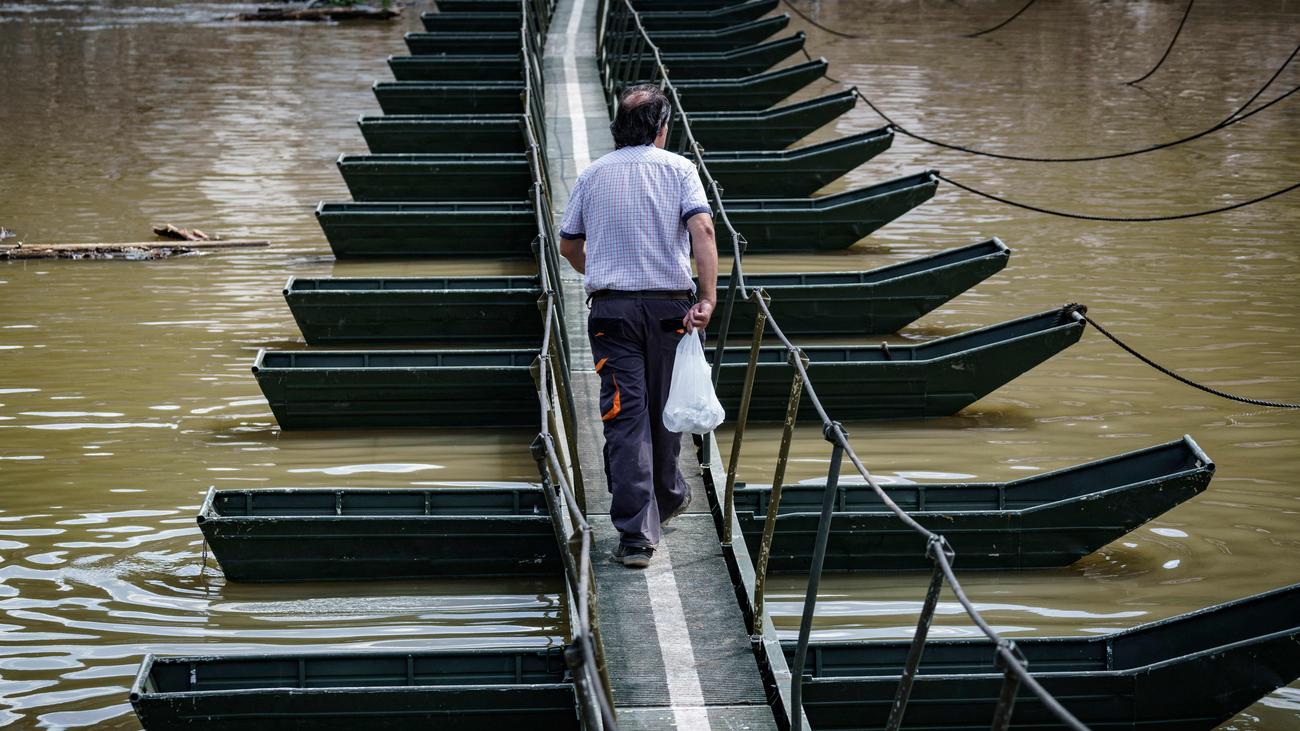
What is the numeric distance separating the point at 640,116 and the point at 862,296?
16.9ft

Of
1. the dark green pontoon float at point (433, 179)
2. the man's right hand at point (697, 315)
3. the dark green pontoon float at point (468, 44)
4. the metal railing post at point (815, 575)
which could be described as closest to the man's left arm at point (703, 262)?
the man's right hand at point (697, 315)

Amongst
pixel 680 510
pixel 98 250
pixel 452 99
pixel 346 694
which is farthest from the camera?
pixel 452 99

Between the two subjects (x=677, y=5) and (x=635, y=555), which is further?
(x=677, y=5)

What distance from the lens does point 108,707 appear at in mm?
5961

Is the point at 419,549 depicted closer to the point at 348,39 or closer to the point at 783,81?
the point at 783,81

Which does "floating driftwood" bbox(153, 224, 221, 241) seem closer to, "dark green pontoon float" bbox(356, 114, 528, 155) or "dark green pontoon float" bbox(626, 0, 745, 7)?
"dark green pontoon float" bbox(356, 114, 528, 155)

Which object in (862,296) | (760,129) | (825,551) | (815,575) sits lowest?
(760,129)

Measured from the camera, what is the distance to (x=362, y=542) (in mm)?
6961

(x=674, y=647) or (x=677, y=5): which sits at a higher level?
(x=674, y=647)

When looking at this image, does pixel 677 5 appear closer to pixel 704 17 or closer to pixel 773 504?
pixel 704 17

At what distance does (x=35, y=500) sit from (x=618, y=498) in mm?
3509

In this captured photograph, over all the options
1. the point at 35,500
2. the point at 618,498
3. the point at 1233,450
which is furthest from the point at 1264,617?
the point at 35,500

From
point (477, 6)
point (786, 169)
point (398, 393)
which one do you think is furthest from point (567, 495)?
point (477, 6)

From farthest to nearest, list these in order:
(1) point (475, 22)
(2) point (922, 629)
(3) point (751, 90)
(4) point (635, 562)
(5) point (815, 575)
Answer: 1. (1) point (475, 22)
2. (3) point (751, 90)
3. (4) point (635, 562)
4. (5) point (815, 575)
5. (2) point (922, 629)
